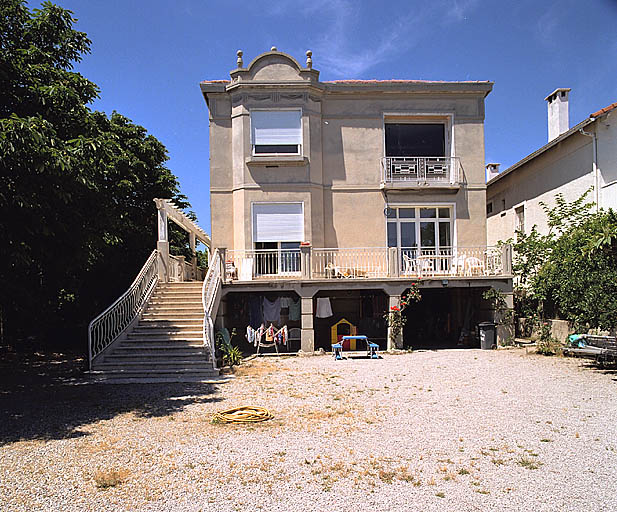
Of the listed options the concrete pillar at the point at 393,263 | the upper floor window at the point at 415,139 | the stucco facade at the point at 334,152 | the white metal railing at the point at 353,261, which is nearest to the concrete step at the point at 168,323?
the stucco facade at the point at 334,152

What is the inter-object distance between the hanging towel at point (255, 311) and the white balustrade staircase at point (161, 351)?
8.33ft

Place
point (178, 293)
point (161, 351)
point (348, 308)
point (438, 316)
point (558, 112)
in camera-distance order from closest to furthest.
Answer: point (161, 351)
point (178, 293)
point (348, 308)
point (438, 316)
point (558, 112)

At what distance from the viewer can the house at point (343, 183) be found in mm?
16406

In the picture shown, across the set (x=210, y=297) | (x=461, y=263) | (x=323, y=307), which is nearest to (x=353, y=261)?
(x=323, y=307)

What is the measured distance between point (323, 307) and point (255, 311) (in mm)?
2320

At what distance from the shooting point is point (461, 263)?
16.1 metres

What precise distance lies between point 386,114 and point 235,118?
17.9 feet

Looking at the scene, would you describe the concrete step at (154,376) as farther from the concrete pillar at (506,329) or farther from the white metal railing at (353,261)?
the concrete pillar at (506,329)

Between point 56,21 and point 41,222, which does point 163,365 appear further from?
point 56,21

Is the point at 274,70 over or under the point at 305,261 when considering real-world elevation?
over

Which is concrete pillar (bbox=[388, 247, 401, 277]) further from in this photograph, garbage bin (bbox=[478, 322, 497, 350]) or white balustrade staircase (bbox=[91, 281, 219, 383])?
white balustrade staircase (bbox=[91, 281, 219, 383])

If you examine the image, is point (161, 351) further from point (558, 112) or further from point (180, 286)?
point (558, 112)

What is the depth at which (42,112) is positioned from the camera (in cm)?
865

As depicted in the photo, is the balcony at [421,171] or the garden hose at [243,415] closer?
the garden hose at [243,415]
